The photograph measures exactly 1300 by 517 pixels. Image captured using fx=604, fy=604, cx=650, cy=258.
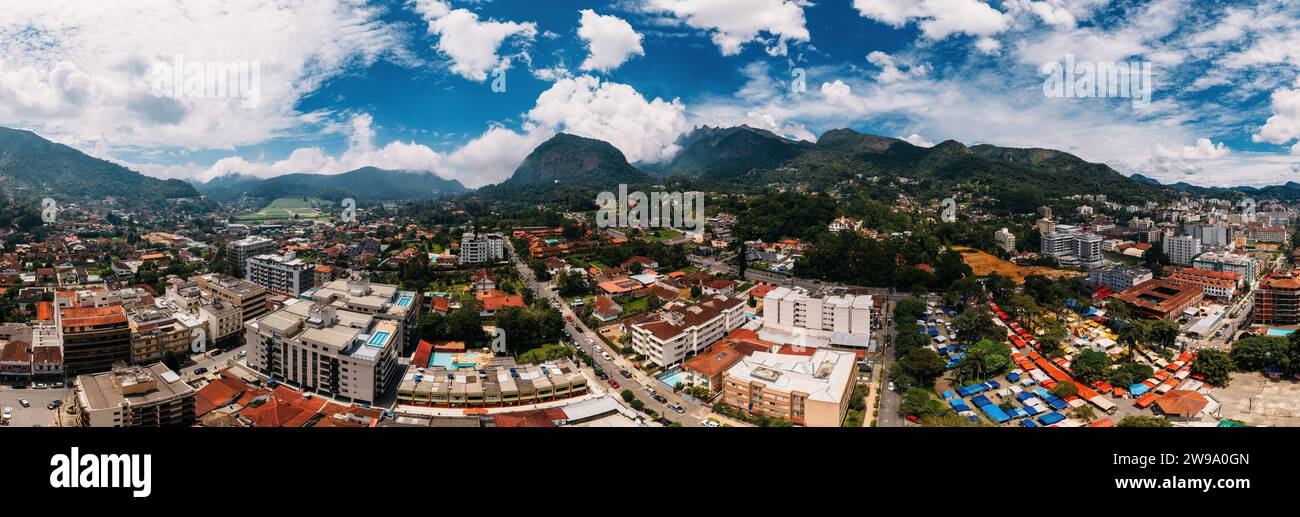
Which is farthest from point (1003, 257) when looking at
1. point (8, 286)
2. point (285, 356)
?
point (8, 286)

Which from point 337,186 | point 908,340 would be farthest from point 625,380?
point 337,186

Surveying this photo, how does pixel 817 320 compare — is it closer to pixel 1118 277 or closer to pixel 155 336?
pixel 1118 277

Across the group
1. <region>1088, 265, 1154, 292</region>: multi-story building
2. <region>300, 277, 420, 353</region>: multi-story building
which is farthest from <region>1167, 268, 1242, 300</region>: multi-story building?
<region>300, 277, 420, 353</region>: multi-story building

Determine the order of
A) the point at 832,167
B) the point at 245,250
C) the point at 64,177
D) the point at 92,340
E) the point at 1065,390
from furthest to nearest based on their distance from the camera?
the point at 832,167 → the point at 64,177 → the point at 245,250 → the point at 92,340 → the point at 1065,390

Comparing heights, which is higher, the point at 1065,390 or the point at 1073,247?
the point at 1073,247
